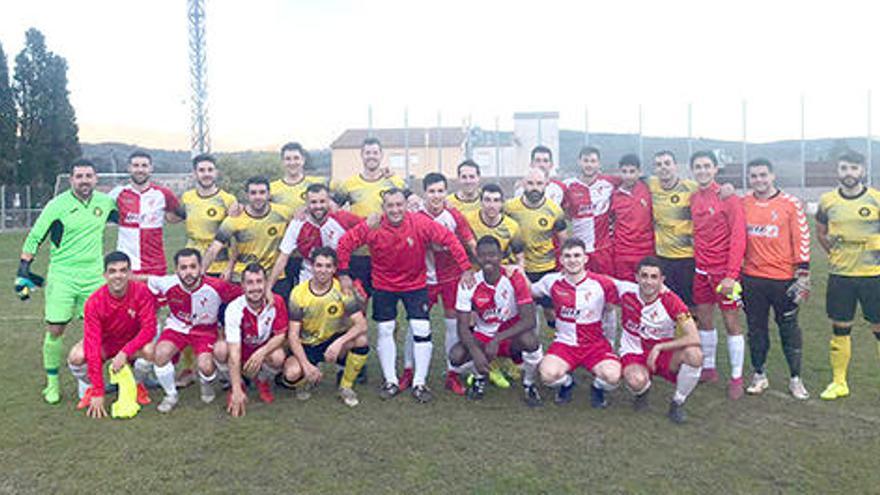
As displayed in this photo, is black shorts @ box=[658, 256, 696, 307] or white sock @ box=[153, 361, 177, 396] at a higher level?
black shorts @ box=[658, 256, 696, 307]

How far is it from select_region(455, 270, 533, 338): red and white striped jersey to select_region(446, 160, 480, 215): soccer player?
735 mm

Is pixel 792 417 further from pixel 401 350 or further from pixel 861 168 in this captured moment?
pixel 401 350

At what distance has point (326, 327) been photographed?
507 centimetres

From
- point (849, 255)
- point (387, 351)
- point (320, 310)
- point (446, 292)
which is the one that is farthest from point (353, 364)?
point (849, 255)

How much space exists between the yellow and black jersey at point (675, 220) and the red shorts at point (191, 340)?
12.1ft

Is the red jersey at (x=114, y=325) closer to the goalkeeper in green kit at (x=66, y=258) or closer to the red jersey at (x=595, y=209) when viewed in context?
the goalkeeper in green kit at (x=66, y=258)

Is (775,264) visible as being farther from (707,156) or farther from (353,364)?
(353,364)

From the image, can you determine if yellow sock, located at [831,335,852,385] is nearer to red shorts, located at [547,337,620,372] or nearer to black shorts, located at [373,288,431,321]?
red shorts, located at [547,337,620,372]

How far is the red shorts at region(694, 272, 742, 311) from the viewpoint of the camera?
17.4 ft

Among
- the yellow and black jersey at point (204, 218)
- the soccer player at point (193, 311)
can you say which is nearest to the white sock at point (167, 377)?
the soccer player at point (193, 311)

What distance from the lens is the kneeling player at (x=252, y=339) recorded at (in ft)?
Result: 15.4

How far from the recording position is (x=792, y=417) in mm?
4477

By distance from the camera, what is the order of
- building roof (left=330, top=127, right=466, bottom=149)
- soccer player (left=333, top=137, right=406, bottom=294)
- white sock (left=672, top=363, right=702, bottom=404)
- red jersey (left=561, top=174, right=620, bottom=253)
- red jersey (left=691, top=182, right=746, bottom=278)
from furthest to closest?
1. building roof (left=330, top=127, right=466, bottom=149)
2. red jersey (left=561, top=174, right=620, bottom=253)
3. soccer player (left=333, top=137, right=406, bottom=294)
4. red jersey (left=691, top=182, right=746, bottom=278)
5. white sock (left=672, top=363, right=702, bottom=404)

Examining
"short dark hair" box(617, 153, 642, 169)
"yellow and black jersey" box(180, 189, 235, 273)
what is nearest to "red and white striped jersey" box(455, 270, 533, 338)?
"short dark hair" box(617, 153, 642, 169)
